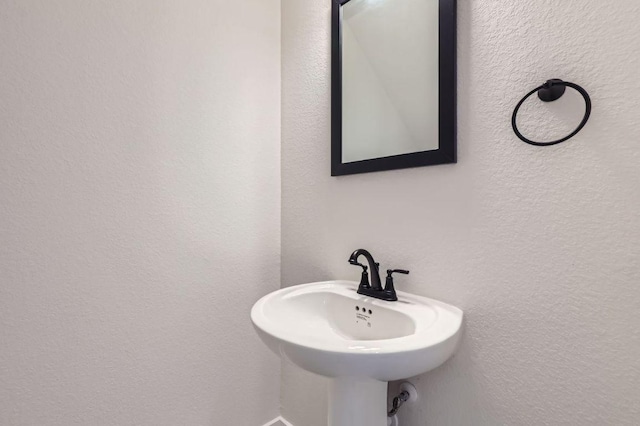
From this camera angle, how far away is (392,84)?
986mm

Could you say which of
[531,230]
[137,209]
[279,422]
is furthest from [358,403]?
[137,209]

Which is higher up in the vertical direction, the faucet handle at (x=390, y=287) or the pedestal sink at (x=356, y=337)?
the faucet handle at (x=390, y=287)

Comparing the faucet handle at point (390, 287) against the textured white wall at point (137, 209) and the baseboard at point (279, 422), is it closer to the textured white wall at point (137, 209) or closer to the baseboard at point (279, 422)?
the textured white wall at point (137, 209)

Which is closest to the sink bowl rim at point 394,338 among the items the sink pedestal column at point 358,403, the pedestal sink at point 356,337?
the pedestal sink at point 356,337

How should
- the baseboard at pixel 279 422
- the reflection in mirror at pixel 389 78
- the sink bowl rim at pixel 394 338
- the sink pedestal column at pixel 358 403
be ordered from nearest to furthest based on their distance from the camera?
the sink bowl rim at pixel 394 338, the sink pedestal column at pixel 358 403, the reflection in mirror at pixel 389 78, the baseboard at pixel 279 422

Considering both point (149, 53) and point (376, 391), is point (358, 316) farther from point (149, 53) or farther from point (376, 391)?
point (149, 53)

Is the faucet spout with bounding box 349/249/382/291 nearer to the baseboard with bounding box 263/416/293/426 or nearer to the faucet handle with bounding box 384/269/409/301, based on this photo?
the faucet handle with bounding box 384/269/409/301

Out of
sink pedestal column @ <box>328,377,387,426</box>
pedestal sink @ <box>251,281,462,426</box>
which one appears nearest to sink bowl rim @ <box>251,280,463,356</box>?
pedestal sink @ <box>251,281,462,426</box>

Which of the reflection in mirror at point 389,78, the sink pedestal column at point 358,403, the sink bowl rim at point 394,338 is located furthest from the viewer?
the reflection in mirror at point 389,78

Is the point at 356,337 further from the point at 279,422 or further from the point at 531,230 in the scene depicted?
the point at 279,422

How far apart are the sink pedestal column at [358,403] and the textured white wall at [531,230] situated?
200 millimetres

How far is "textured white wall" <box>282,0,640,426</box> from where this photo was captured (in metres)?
0.60

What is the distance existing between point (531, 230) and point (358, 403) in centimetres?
63

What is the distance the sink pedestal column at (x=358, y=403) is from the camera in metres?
0.77
